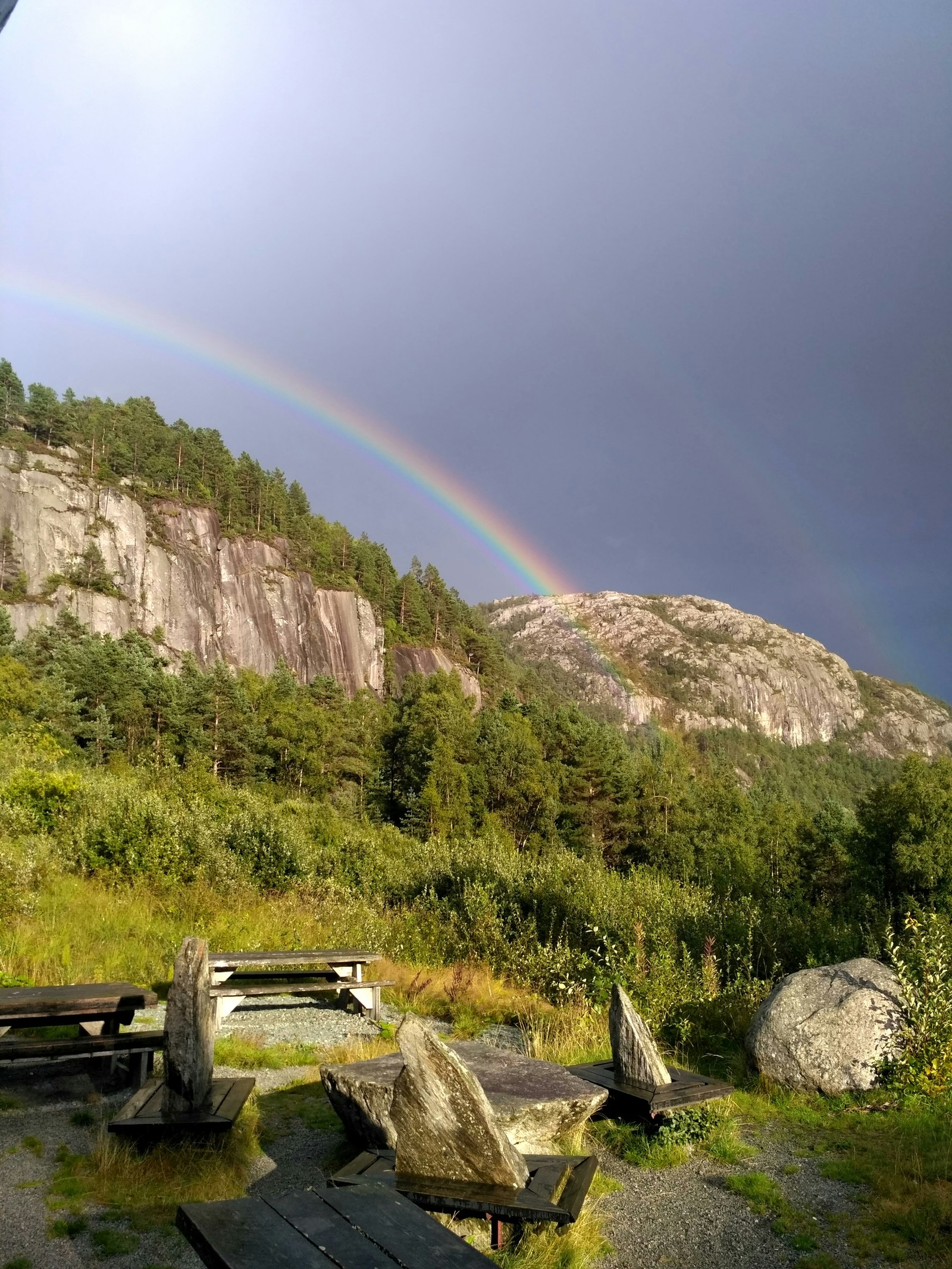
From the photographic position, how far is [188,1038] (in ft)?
19.0

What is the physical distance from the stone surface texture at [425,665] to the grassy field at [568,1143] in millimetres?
72280

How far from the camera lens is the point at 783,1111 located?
702cm

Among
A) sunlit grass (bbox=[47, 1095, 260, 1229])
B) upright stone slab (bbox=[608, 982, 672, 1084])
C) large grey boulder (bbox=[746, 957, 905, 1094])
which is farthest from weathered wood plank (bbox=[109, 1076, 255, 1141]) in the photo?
large grey boulder (bbox=[746, 957, 905, 1094])

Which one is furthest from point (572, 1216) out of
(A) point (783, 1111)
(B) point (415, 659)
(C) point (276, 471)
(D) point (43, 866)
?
(C) point (276, 471)

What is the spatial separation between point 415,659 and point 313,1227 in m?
85.3

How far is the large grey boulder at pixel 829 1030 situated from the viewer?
7281 millimetres

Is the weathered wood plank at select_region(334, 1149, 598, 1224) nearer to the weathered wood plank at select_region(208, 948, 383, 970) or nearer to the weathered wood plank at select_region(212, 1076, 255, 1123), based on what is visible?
the weathered wood plank at select_region(212, 1076, 255, 1123)

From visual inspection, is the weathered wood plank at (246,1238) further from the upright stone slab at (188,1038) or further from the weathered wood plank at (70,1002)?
the weathered wood plank at (70,1002)

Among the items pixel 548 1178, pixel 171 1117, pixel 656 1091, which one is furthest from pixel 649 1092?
pixel 171 1117

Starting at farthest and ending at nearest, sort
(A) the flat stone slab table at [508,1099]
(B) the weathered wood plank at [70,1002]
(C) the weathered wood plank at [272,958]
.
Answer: (C) the weathered wood plank at [272,958] < (B) the weathered wood plank at [70,1002] < (A) the flat stone slab table at [508,1099]

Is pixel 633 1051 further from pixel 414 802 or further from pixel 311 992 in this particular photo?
pixel 414 802

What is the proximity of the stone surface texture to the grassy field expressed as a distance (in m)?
72.3

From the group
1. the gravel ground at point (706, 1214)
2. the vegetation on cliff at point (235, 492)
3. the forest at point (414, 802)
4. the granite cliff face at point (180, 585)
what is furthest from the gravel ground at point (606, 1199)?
the vegetation on cliff at point (235, 492)

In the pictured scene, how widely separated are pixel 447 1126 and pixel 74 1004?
4.12 metres
